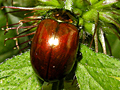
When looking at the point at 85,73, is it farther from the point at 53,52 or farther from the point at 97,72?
the point at 53,52

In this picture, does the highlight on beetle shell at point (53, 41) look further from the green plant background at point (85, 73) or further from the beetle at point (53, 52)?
the green plant background at point (85, 73)

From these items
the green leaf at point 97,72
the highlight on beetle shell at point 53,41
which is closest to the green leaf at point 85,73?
the green leaf at point 97,72

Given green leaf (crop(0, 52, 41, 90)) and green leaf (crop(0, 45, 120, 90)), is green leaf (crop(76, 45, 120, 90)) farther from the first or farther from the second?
green leaf (crop(0, 52, 41, 90))

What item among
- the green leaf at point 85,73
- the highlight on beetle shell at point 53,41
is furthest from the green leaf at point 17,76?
the highlight on beetle shell at point 53,41

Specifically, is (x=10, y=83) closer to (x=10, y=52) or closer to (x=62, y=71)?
(x=62, y=71)

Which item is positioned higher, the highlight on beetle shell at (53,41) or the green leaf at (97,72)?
the highlight on beetle shell at (53,41)

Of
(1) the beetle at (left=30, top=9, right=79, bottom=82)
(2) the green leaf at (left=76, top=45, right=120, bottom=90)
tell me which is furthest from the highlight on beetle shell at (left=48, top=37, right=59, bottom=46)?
(2) the green leaf at (left=76, top=45, right=120, bottom=90)
